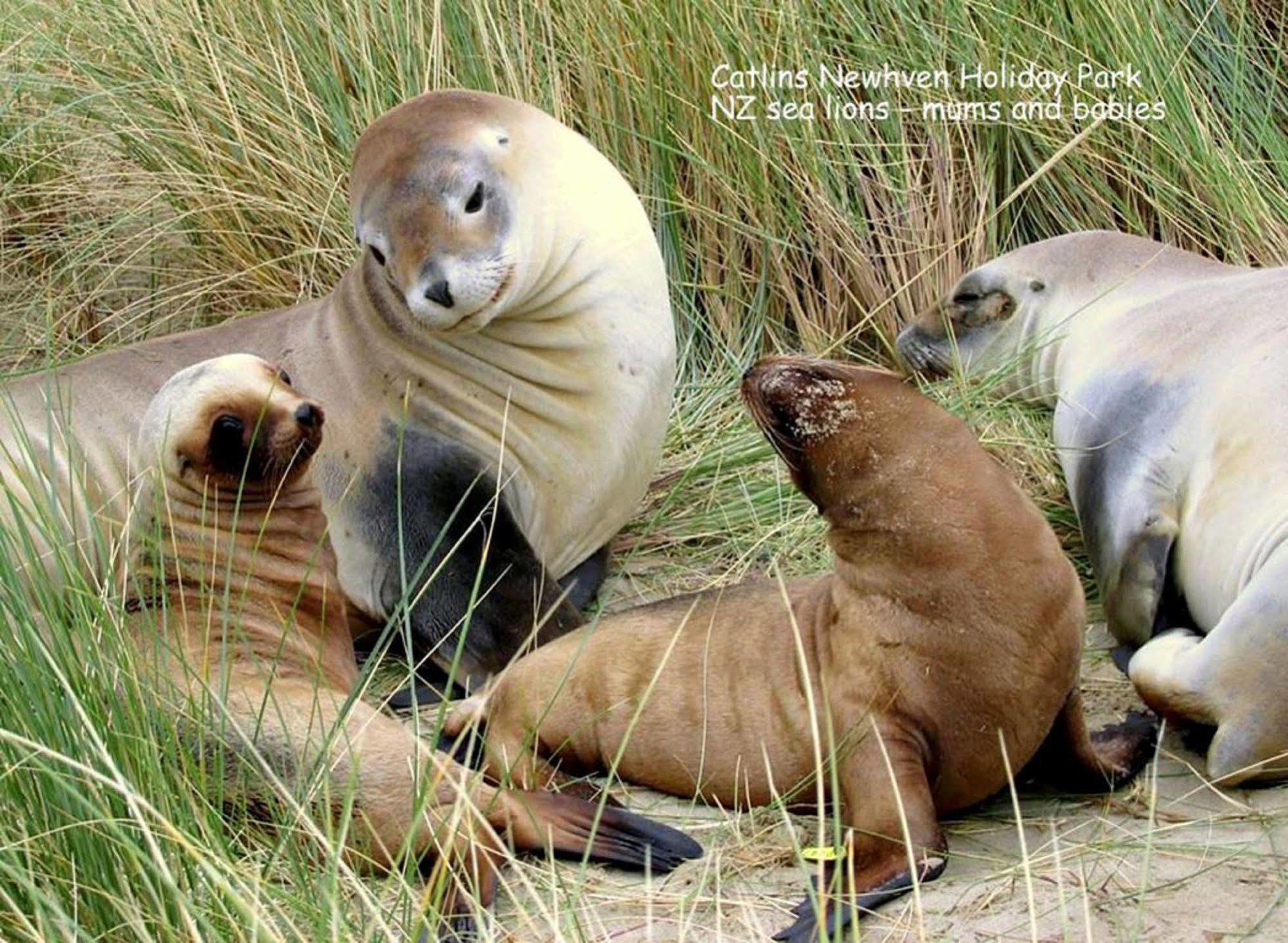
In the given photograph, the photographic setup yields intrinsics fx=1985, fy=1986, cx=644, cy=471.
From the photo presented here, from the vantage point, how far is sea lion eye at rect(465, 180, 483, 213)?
5133 mm

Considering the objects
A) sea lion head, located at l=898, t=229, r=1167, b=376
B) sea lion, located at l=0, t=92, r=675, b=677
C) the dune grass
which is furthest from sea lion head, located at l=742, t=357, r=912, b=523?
sea lion head, located at l=898, t=229, r=1167, b=376

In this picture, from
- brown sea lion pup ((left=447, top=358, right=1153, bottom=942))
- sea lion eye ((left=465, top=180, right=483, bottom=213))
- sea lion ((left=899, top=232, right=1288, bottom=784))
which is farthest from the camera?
sea lion eye ((left=465, top=180, right=483, bottom=213))

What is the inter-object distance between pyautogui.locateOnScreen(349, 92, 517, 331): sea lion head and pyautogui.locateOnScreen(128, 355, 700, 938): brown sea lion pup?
1.62 feet

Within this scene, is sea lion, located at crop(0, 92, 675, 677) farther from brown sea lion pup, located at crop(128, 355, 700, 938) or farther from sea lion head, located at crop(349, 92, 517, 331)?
brown sea lion pup, located at crop(128, 355, 700, 938)

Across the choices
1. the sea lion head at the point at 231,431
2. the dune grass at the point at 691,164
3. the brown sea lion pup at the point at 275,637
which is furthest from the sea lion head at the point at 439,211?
the dune grass at the point at 691,164

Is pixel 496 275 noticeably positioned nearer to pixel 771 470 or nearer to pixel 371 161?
pixel 371 161

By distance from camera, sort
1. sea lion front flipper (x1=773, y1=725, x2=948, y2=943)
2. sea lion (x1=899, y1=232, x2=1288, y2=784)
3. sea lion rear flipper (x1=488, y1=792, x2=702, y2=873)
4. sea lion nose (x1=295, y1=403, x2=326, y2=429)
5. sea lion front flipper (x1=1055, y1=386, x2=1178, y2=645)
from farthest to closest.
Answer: sea lion front flipper (x1=1055, y1=386, x2=1178, y2=645), sea lion nose (x1=295, y1=403, x2=326, y2=429), sea lion (x1=899, y1=232, x2=1288, y2=784), sea lion rear flipper (x1=488, y1=792, x2=702, y2=873), sea lion front flipper (x1=773, y1=725, x2=948, y2=943)

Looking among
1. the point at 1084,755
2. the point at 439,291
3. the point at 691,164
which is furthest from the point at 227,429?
the point at 691,164

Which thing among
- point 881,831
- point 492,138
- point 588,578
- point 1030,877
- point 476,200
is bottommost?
point 588,578

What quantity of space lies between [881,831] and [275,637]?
148 centimetres

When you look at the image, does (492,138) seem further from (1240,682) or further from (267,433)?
(1240,682)

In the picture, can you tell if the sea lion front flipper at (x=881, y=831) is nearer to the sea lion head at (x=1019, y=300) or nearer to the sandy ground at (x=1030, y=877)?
the sandy ground at (x=1030, y=877)

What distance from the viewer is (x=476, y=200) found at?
203 inches

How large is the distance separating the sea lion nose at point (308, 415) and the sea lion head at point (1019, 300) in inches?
77.5
